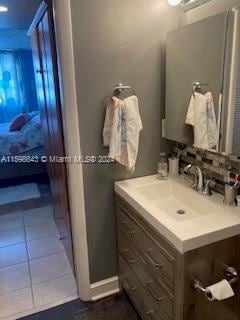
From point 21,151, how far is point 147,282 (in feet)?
10.5

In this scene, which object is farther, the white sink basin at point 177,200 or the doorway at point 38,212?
the doorway at point 38,212

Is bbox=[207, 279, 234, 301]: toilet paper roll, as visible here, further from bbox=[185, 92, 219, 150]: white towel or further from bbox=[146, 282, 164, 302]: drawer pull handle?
bbox=[185, 92, 219, 150]: white towel

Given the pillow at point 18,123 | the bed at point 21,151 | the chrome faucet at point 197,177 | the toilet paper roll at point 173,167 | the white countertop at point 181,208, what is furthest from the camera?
the pillow at point 18,123

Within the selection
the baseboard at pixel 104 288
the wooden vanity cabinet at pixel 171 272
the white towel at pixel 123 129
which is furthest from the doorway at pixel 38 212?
the wooden vanity cabinet at pixel 171 272

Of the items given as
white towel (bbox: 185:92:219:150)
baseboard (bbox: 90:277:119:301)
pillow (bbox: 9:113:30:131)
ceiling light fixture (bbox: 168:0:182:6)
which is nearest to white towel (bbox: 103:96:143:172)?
white towel (bbox: 185:92:219:150)

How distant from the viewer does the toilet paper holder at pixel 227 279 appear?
119 cm

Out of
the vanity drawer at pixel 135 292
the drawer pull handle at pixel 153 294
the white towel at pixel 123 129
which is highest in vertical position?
the white towel at pixel 123 129

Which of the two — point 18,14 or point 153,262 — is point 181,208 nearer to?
point 153,262

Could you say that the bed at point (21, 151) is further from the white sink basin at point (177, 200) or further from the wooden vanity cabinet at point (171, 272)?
the wooden vanity cabinet at point (171, 272)

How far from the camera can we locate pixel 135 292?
1693 mm

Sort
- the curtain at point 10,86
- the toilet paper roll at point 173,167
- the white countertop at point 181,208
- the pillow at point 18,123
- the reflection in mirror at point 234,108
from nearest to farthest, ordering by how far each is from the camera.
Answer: the white countertop at point 181,208, the reflection in mirror at point 234,108, the toilet paper roll at point 173,167, the pillow at point 18,123, the curtain at point 10,86

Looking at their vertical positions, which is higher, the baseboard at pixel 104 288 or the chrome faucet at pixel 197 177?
the chrome faucet at pixel 197 177

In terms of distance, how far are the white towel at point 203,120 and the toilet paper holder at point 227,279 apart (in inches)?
25.4

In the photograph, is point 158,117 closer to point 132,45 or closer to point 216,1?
point 132,45
